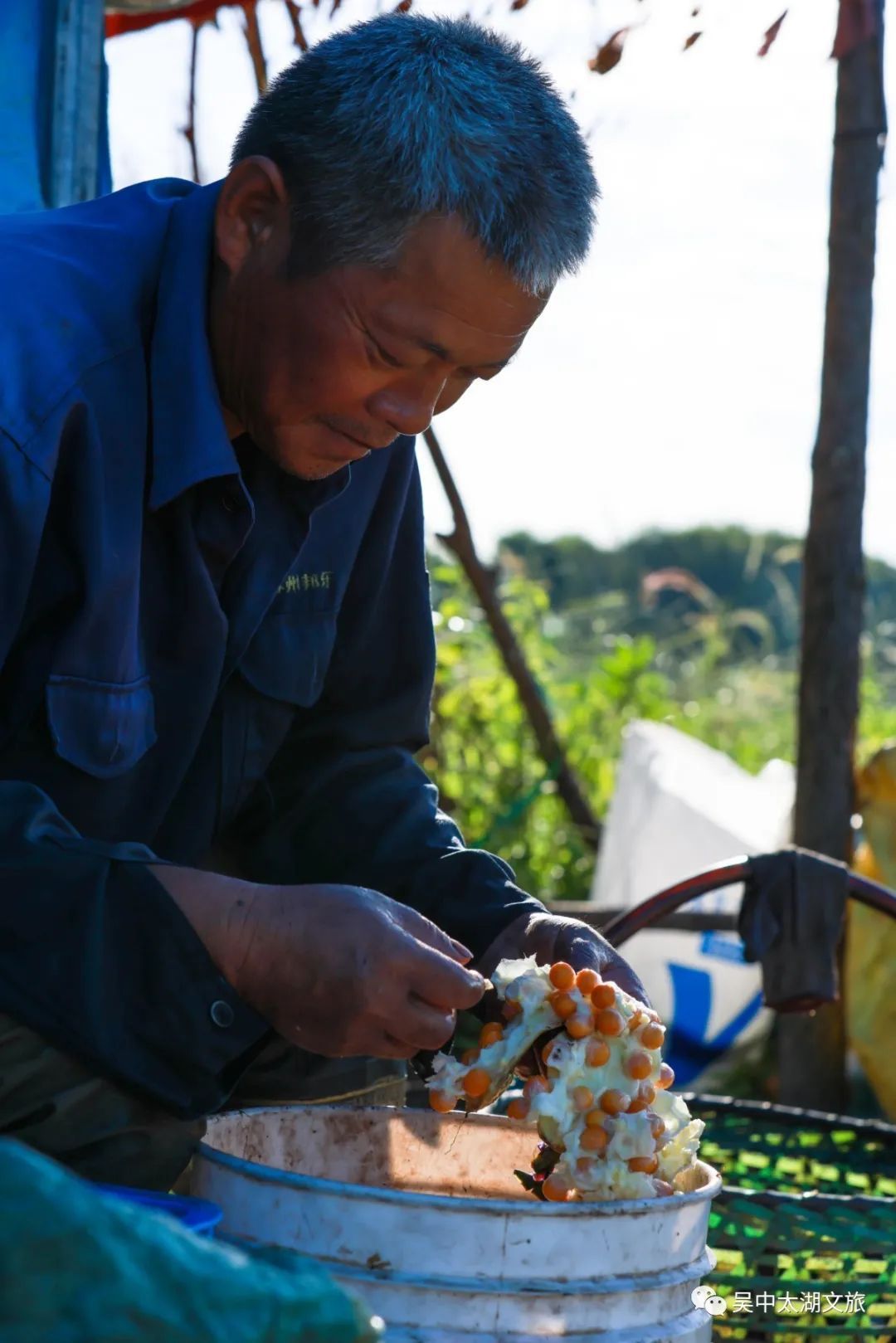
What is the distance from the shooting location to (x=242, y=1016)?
1.50 m

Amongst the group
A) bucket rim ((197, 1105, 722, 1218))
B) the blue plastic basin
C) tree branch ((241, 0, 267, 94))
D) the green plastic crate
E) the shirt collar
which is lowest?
the green plastic crate

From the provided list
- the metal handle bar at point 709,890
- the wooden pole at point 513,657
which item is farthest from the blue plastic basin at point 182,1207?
the wooden pole at point 513,657

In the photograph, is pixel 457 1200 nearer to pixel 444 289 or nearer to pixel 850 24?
pixel 444 289

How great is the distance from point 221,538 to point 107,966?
588 mm

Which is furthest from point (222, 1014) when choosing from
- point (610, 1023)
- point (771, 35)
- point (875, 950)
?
point (875, 950)

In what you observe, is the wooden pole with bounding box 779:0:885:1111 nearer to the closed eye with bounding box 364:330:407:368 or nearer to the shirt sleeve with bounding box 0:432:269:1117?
the closed eye with bounding box 364:330:407:368

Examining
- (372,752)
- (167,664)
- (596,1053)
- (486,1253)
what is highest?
(167,664)

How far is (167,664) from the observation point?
6.18 ft

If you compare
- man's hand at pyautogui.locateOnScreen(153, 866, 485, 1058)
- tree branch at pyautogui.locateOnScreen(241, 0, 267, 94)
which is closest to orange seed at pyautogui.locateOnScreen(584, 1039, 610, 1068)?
man's hand at pyautogui.locateOnScreen(153, 866, 485, 1058)

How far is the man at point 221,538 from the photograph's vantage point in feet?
4.86

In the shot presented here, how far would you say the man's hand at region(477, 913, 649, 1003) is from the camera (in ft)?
6.01

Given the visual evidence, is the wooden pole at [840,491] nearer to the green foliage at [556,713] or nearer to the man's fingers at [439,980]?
the green foliage at [556,713]

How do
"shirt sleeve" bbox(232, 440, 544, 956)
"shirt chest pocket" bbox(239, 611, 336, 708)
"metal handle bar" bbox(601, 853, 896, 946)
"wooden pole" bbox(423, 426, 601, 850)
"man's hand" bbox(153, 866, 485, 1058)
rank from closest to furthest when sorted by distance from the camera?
"man's hand" bbox(153, 866, 485, 1058) → "shirt chest pocket" bbox(239, 611, 336, 708) → "shirt sleeve" bbox(232, 440, 544, 956) → "metal handle bar" bbox(601, 853, 896, 946) → "wooden pole" bbox(423, 426, 601, 850)

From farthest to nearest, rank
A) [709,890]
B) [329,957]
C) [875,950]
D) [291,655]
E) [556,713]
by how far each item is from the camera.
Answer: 1. [556,713]
2. [875,950]
3. [709,890]
4. [291,655]
5. [329,957]
